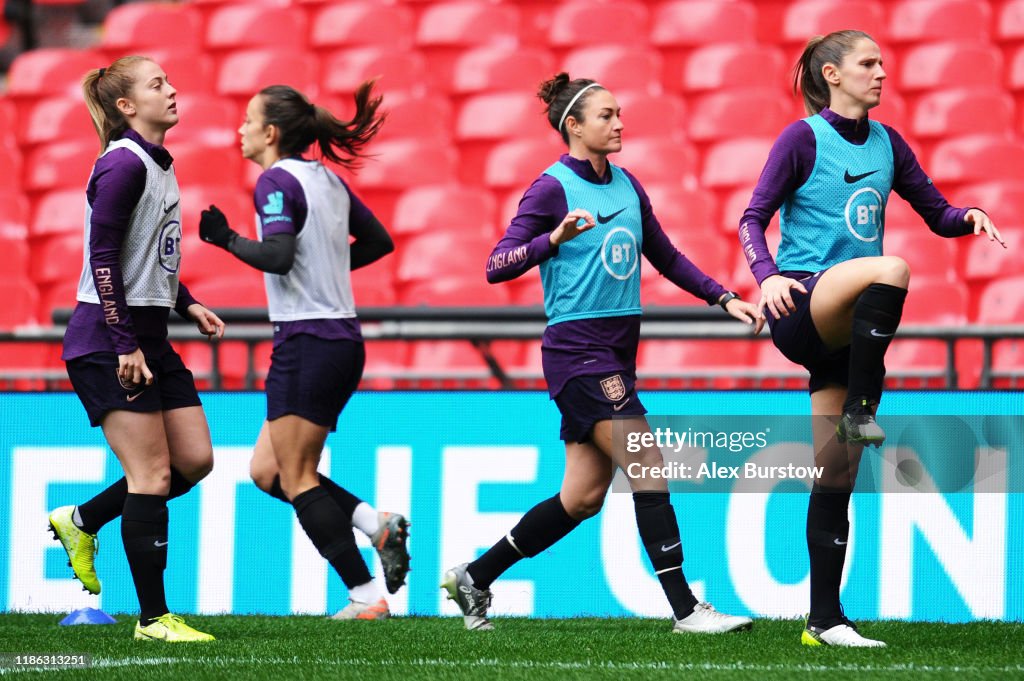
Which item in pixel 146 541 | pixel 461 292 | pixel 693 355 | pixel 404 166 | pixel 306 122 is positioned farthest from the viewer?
pixel 404 166

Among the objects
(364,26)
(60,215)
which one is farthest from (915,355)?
(60,215)

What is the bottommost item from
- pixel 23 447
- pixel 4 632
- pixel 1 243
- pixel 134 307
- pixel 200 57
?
pixel 4 632

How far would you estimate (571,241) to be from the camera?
14.8ft

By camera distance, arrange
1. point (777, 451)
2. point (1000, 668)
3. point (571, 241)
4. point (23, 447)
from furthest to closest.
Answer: point (23, 447), point (777, 451), point (571, 241), point (1000, 668)

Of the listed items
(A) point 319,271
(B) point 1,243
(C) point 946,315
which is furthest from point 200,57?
(A) point 319,271

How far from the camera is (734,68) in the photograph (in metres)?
10.7

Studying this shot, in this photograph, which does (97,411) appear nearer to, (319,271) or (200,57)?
(319,271)

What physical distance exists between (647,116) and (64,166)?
164 inches

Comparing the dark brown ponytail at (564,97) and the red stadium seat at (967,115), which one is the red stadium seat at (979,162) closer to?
the red stadium seat at (967,115)

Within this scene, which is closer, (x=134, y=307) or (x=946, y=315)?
(x=134, y=307)

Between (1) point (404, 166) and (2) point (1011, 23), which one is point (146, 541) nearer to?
(1) point (404, 166)

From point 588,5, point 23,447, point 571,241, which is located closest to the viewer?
point 571,241

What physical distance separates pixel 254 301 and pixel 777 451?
4.32 meters

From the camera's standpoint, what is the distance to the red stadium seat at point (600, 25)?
36.8 feet
